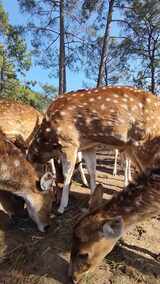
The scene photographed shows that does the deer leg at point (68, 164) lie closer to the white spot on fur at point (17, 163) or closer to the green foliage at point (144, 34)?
the white spot on fur at point (17, 163)

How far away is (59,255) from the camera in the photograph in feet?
19.9

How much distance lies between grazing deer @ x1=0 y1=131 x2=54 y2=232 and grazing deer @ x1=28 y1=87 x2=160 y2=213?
0.66m

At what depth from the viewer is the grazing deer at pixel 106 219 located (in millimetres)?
5336

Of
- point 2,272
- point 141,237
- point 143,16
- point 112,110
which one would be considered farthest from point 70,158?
point 143,16

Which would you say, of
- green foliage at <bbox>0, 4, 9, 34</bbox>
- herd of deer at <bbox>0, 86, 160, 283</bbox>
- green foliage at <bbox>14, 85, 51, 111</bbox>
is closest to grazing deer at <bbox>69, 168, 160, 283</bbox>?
herd of deer at <bbox>0, 86, 160, 283</bbox>

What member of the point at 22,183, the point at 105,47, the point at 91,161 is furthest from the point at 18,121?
the point at 105,47

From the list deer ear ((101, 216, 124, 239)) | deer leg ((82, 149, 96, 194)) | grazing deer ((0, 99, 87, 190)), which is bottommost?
deer ear ((101, 216, 124, 239))

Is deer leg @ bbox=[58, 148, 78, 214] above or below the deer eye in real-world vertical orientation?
above

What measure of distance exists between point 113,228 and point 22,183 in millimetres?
2333

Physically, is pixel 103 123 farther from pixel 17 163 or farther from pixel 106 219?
pixel 106 219

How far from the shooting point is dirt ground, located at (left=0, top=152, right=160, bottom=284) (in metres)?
5.69

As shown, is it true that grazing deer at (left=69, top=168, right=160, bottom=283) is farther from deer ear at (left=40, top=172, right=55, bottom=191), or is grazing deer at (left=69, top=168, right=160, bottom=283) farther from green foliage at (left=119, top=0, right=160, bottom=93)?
green foliage at (left=119, top=0, right=160, bottom=93)

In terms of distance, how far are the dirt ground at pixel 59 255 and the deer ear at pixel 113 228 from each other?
740 millimetres

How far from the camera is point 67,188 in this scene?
755 cm
